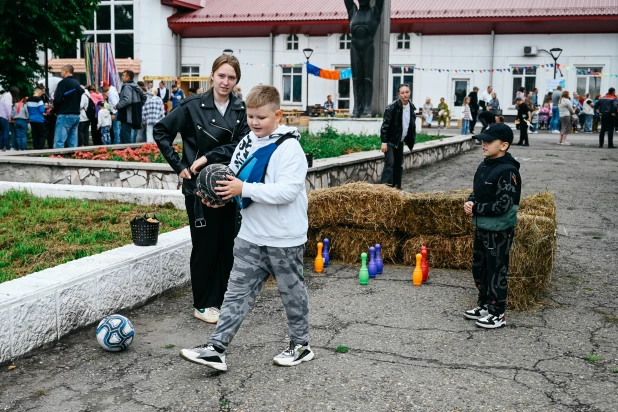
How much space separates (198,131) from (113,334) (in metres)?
1.53

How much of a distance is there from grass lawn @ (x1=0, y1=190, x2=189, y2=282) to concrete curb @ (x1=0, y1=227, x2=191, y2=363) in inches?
21.1

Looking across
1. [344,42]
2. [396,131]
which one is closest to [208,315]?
A: [396,131]

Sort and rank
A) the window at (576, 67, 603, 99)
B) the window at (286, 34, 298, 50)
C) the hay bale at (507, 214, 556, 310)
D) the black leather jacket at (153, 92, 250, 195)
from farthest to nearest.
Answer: the window at (286, 34, 298, 50) → the window at (576, 67, 603, 99) → the hay bale at (507, 214, 556, 310) → the black leather jacket at (153, 92, 250, 195)

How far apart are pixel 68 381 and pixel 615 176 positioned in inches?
544

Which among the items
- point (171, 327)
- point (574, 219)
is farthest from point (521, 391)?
point (574, 219)

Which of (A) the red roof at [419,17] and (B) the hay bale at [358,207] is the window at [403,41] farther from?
(B) the hay bale at [358,207]

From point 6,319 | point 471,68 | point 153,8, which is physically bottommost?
point 6,319

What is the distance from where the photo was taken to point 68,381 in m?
4.24

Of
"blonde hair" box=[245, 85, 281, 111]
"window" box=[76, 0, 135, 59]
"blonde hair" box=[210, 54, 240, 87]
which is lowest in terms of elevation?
"blonde hair" box=[245, 85, 281, 111]

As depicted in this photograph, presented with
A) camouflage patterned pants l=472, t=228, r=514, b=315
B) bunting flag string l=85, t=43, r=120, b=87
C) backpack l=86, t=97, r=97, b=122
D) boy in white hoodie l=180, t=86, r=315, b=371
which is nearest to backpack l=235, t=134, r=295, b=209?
boy in white hoodie l=180, t=86, r=315, b=371

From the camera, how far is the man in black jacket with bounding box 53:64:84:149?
1517cm

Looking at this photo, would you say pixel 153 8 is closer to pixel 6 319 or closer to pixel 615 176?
pixel 615 176

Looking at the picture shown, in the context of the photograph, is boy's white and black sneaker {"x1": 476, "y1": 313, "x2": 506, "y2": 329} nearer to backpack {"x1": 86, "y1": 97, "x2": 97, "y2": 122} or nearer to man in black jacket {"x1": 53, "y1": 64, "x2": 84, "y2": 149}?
man in black jacket {"x1": 53, "y1": 64, "x2": 84, "y2": 149}

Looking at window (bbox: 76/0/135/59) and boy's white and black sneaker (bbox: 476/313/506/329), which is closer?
boy's white and black sneaker (bbox: 476/313/506/329)
